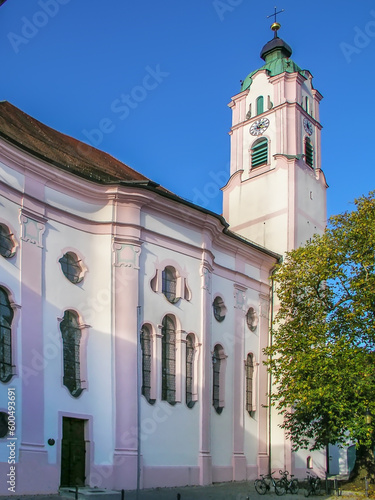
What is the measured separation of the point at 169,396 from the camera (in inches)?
976

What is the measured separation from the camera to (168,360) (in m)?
25.3

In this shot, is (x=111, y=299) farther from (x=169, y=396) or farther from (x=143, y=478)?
(x=143, y=478)

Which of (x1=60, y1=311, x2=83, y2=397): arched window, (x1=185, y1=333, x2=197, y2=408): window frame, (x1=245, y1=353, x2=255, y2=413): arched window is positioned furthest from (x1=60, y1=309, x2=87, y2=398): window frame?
(x1=245, y1=353, x2=255, y2=413): arched window

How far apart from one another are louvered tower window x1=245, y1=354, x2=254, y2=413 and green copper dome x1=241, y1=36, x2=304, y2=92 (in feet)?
55.2

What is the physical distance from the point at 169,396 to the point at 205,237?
6.70 metres

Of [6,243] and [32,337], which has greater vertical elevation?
[6,243]

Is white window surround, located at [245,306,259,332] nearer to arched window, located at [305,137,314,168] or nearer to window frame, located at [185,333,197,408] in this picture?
window frame, located at [185,333,197,408]

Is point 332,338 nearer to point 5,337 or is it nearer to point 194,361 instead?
point 194,361

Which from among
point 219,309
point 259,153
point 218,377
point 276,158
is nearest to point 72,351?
point 218,377

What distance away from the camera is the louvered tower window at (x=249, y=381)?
2952 cm

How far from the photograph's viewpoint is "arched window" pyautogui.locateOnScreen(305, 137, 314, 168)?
3716 centimetres

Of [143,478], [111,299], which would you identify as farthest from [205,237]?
[143,478]

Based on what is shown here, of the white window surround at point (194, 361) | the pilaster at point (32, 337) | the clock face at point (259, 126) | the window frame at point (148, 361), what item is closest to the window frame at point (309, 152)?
the clock face at point (259, 126)

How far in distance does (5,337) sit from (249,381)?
1337 centimetres
